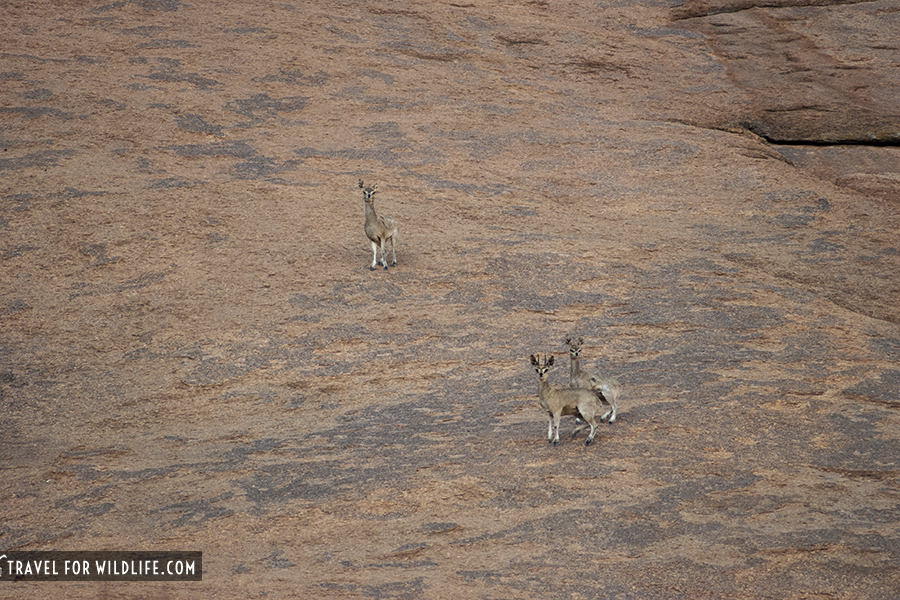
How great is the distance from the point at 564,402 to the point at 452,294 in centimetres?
445

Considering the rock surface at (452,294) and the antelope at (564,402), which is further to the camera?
the antelope at (564,402)

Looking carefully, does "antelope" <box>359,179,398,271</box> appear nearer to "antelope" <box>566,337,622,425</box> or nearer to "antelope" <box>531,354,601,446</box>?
"antelope" <box>566,337,622,425</box>

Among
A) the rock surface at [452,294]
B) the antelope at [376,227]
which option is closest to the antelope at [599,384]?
the rock surface at [452,294]

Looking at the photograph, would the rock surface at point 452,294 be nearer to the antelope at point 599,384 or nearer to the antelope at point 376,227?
the antelope at point 599,384

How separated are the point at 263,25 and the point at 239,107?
4212 mm

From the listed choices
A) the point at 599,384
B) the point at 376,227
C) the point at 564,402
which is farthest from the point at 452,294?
the point at 564,402

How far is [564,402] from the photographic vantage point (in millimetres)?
8906

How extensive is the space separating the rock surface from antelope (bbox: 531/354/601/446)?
1.18 ft

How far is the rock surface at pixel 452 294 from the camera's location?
750 centimetres

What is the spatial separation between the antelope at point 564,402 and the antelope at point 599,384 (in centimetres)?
29

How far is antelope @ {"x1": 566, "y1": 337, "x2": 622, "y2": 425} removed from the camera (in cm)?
931

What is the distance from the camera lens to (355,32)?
22578mm

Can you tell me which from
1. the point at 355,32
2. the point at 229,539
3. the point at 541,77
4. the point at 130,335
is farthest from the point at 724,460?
the point at 355,32

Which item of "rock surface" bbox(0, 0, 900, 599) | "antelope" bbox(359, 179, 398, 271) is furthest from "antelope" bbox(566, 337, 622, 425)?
"antelope" bbox(359, 179, 398, 271)
